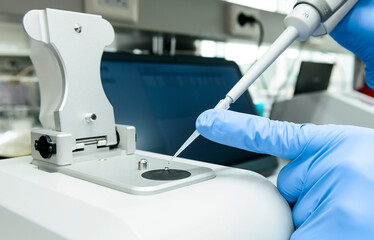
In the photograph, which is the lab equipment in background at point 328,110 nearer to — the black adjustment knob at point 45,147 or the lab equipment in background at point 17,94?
the black adjustment knob at point 45,147

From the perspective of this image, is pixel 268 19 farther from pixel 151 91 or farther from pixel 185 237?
pixel 185 237

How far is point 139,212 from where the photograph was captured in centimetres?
31

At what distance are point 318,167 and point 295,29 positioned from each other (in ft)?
0.81

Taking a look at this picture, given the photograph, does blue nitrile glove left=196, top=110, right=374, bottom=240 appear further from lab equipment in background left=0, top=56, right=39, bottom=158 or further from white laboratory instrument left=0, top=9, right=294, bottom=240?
lab equipment in background left=0, top=56, right=39, bottom=158

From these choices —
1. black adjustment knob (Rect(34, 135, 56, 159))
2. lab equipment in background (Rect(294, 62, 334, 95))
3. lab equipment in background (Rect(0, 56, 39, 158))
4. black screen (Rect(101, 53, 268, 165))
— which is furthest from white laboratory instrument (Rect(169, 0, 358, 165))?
lab equipment in background (Rect(0, 56, 39, 158))

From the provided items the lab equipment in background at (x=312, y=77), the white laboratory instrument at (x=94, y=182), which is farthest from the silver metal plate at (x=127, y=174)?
the lab equipment in background at (x=312, y=77)

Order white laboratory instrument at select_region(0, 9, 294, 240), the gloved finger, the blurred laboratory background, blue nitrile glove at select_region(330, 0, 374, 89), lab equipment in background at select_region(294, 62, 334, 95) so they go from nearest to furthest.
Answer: white laboratory instrument at select_region(0, 9, 294, 240) → the gloved finger → blue nitrile glove at select_region(330, 0, 374, 89) → the blurred laboratory background → lab equipment in background at select_region(294, 62, 334, 95)

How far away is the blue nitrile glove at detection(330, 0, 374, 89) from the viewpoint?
0.68 m

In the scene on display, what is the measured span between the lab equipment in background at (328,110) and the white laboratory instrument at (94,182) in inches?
30.2

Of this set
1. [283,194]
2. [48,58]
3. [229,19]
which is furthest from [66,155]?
[229,19]

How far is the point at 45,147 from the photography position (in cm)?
47

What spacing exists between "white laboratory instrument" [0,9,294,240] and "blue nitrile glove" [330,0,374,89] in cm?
46

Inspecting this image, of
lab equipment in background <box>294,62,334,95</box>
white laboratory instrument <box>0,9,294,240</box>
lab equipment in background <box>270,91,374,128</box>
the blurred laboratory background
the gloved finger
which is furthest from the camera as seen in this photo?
lab equipment in background <box>294,62,334,95</box>

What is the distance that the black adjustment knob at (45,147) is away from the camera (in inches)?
18.1
